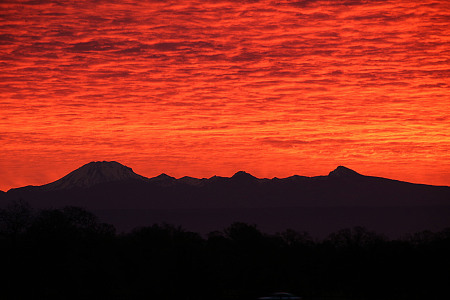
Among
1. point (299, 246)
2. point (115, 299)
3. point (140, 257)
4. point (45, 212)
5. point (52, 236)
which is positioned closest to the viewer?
point (115, 299)

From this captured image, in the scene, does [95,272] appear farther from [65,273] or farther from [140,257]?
[140,257]

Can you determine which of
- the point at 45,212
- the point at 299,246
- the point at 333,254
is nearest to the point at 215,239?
the point at 299,246

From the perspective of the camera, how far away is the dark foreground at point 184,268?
6831 cm

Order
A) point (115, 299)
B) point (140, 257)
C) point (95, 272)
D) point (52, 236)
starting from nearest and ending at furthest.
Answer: point (115, 299) < point (95, 272) < point (52, 236) < point (140, 257)

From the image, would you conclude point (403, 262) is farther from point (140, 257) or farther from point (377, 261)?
point (140, 257)

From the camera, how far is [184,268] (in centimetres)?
6700

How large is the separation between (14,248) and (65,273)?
30.4 ft

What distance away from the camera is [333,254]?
102125 millimetres

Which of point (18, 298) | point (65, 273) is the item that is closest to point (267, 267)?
point (65, 273)

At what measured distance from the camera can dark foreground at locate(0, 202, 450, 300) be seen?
68312 millimetres

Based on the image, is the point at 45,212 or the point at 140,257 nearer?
the point at 140,257

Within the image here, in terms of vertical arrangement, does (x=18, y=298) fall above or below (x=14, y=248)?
below

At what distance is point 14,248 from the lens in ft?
251

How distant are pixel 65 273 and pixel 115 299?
792 centimetres
